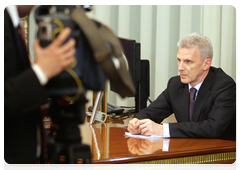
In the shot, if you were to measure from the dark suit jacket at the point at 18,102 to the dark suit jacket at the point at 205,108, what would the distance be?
106 centimetres

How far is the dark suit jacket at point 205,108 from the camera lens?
1.71 meters

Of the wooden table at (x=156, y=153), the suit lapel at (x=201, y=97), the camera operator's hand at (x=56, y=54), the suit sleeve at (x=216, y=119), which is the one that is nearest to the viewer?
the camera operator's hand at (x=56, y=54)

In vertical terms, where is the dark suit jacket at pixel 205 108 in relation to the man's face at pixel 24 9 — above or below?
below

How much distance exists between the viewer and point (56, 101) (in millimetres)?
752

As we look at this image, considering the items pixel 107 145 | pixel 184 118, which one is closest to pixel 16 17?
pixel 107 145

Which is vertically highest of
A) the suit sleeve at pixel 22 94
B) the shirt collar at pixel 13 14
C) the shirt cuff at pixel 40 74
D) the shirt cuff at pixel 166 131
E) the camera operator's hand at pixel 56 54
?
the shirt collar at pixel 13 14

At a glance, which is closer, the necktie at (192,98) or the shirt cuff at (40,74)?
the shirt cuff at (40,74)

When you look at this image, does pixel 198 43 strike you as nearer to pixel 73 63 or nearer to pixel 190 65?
pixel 190 65

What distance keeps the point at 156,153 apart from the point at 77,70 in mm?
775

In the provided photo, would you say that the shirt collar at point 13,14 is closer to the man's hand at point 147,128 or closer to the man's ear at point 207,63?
the man's hand at point 147,128

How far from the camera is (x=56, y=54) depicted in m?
0.68

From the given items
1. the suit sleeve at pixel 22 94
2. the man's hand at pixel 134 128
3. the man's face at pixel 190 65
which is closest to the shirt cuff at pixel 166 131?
the man's hand at pixel 134 128

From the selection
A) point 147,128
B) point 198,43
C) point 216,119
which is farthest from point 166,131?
point 198,43
